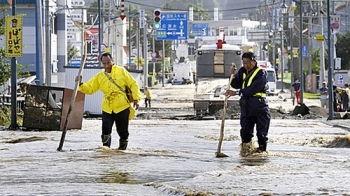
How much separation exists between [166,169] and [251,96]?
9.55ft

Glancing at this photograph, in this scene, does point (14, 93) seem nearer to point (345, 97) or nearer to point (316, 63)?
point (345, 97)

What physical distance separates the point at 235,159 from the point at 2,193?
199 inches

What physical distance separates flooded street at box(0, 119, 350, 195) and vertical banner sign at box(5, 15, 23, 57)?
5.42 metres

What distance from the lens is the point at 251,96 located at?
13.6 m

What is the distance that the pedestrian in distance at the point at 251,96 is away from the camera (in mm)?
13539

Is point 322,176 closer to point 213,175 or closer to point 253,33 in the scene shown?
point 213,175

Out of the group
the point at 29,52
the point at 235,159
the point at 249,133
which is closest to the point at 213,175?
the point at 235,159

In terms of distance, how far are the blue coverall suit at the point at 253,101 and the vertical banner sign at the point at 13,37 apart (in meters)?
10.1

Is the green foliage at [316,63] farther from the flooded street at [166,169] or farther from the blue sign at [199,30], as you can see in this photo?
the flooded street at [166,169]

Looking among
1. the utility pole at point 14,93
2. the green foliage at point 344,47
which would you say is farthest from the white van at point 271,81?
the utility pole at point 14,93

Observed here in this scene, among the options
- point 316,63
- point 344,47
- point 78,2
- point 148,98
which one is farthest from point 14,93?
point 316,63

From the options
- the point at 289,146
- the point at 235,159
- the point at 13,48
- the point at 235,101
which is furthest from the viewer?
the point at 235,101

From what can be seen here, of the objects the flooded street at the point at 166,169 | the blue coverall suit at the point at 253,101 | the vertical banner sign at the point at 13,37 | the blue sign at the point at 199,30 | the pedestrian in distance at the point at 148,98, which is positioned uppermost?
the blue sign at the point at 199,30

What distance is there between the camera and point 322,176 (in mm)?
10297
